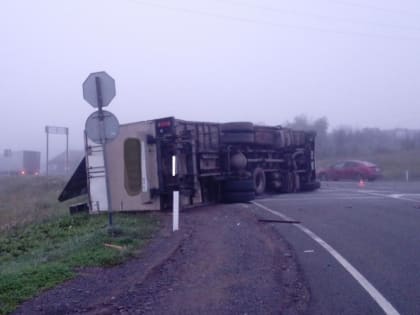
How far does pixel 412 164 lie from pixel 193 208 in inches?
1357

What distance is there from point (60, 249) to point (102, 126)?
240cm

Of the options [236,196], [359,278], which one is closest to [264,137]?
[236,196]

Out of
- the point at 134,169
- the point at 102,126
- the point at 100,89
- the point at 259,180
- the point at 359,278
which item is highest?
the point at 100,89

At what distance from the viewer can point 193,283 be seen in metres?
7.19

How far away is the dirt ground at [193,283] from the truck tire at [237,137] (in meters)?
8.52

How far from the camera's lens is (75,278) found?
759cm

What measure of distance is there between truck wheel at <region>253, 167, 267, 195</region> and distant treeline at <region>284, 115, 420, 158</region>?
28.6 meters

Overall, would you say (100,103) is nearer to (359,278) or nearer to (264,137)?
(359,278)

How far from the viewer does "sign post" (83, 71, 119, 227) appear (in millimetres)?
10633

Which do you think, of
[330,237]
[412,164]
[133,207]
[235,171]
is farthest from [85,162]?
[412,164]

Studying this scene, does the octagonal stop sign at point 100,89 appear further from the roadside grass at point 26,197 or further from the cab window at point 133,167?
the roadside grass at point 26,197

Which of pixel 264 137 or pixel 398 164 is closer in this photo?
pixel 264 137

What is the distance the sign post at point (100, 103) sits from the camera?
10633 mm

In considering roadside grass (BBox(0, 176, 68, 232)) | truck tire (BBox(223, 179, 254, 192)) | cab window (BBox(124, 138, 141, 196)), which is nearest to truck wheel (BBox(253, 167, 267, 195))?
truck tire (BBox(223, 179, 254, 192))
